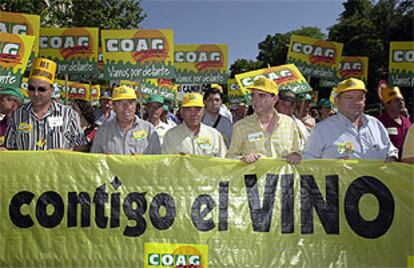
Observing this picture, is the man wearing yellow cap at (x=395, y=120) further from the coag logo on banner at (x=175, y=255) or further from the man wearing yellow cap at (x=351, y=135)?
the coag logo on banner at (x=175, y=255)

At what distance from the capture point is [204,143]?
→ 5039mm

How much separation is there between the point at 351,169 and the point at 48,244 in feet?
9.66

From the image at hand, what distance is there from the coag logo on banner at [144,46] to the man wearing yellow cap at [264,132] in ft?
15.4

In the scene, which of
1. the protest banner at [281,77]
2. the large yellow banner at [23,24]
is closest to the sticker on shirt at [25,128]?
the protest banner at [281,77]

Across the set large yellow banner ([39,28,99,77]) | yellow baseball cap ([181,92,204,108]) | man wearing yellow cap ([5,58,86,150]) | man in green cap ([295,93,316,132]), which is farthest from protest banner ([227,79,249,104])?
man wearing yellow cap ([5,58,86,150])

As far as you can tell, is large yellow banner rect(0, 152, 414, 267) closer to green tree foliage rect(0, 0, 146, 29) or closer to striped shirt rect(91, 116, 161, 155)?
striped shirt rect(91, 116, 161, 155)

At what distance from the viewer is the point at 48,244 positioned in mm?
4238

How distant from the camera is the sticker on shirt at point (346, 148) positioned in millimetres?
4457

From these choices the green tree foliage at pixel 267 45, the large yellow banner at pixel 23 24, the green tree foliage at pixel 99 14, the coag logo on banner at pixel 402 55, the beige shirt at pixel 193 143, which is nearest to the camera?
the beige shirt at pixel 193 143

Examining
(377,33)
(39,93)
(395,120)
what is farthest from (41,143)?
(377,33)

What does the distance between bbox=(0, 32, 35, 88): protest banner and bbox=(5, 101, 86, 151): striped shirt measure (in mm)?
2344

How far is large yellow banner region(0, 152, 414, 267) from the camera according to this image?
163 inches

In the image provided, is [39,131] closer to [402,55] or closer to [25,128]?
[25,128]

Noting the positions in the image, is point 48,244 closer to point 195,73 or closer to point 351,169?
point 351,169
